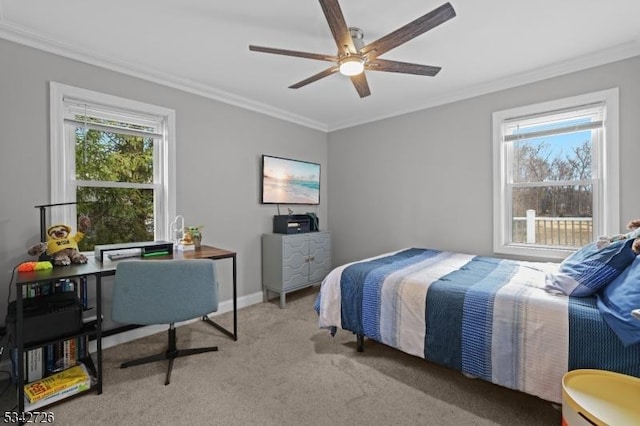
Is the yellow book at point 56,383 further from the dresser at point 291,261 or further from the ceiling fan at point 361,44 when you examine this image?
the ceiling fan at point 361,44

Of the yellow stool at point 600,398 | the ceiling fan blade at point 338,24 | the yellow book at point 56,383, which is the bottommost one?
the yellow book at point 56,383

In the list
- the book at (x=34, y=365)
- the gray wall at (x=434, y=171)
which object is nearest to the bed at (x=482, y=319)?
the gray wall at (x=434, y=171)

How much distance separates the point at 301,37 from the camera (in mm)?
2205

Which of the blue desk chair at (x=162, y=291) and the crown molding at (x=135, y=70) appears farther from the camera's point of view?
the crown molding at (x=135, y=70)

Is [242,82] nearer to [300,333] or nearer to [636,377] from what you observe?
[300,333]

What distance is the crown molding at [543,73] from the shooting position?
2369mm

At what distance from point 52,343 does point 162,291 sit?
63 cm

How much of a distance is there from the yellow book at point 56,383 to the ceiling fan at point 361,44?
92.6 inches

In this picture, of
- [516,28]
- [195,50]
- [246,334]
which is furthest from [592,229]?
[195,50]

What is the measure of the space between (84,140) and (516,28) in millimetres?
3466

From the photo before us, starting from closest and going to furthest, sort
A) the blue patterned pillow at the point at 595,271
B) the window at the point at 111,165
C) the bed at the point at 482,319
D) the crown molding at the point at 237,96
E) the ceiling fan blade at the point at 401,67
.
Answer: the bed at the point at 482,319 → the blue patterned pillow at the point at 595,271 → the ceiling fan blade at the point at 401,67 → the crown molding at the point at 237,96 → the window at the point at 111,165

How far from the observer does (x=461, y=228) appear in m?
3.29

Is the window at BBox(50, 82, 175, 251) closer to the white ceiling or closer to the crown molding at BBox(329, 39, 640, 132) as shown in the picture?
the white ceiling

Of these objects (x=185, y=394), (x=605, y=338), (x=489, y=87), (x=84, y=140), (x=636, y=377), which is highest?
(x=489, y=87)
